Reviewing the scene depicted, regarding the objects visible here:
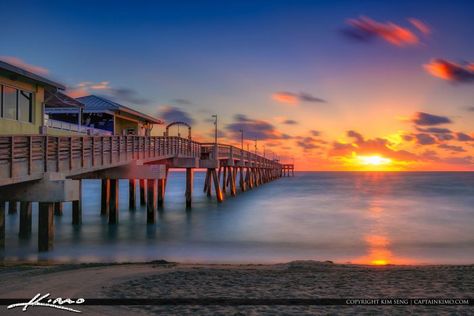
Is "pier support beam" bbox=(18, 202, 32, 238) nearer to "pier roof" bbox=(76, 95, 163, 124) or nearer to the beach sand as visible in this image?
the beach sand

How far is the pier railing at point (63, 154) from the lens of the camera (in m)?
13.5

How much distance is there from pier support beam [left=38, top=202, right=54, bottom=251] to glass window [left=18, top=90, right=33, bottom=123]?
18.3 feet

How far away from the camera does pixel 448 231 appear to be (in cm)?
2714

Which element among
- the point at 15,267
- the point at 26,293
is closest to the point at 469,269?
the point at 26,293

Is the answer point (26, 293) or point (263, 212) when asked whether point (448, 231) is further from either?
point (26, 293)

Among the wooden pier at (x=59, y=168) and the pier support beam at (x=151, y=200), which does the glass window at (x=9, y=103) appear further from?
the pier support beam at (x=151, y=200)

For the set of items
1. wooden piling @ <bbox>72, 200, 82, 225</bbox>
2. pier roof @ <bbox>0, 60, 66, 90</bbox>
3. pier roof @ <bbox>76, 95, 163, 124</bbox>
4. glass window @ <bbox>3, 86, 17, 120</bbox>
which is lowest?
wooden piling @ <bbox>72, 200, 82, 225</bbox>

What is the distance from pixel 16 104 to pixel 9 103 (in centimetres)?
55

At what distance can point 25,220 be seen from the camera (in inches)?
833

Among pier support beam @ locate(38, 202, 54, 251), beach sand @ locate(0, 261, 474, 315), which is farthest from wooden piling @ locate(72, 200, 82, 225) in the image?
beach sand @ locate(0, 261, 474, 315)

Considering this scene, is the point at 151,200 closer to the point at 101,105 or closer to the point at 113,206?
the point at 113,206

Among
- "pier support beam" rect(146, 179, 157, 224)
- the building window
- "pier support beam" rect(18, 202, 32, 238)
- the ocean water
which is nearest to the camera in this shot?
the ocean water

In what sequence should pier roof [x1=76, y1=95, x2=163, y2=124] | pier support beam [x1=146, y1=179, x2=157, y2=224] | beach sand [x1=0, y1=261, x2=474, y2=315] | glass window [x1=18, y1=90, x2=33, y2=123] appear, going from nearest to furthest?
beach sand [x1=0, y1=261, x2=474, y2=315], glass window [x1=18, y1=90, x2=33, y2=123], pier support beam [x1=146, y1=179, x2=157, y2=224], pier roof [x1=76, y1=95, x2=163, y2=124]

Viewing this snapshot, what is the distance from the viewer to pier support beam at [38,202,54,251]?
15664 mm
